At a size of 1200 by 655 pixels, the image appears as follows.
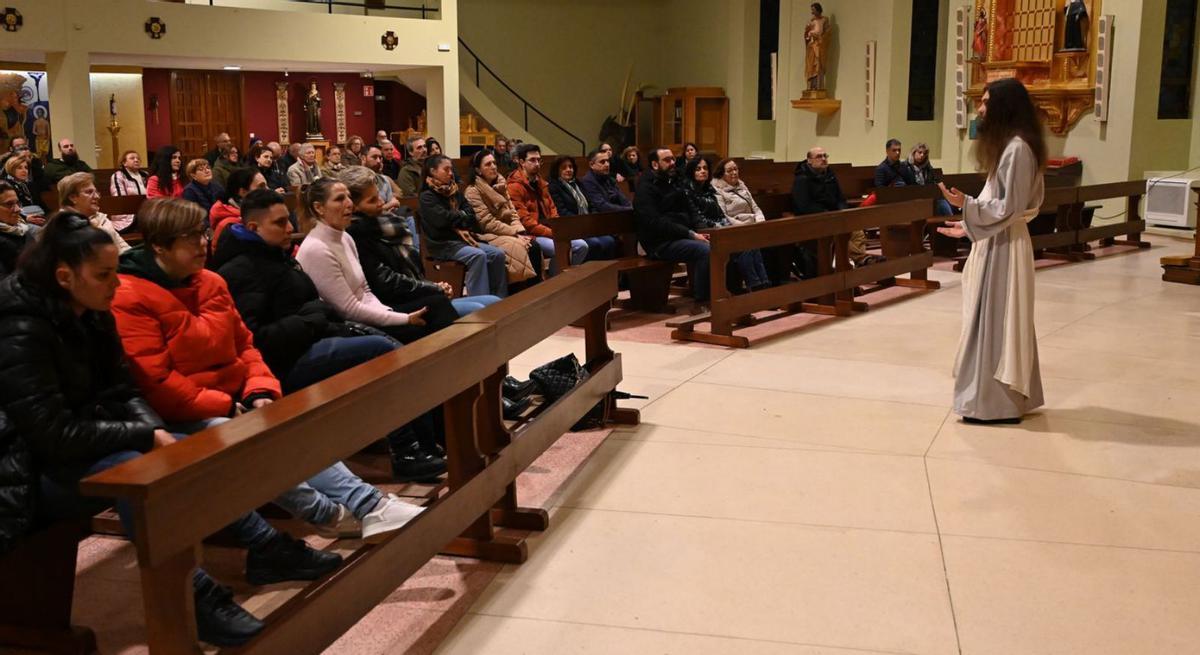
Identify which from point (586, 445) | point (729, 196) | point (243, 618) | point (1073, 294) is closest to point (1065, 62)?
point (1073, 294)

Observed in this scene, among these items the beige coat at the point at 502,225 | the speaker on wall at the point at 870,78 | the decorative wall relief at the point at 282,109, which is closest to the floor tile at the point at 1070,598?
the beige coat at the point at 502,225

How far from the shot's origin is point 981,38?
1609 cm

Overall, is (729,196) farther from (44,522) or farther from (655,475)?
(44,522)

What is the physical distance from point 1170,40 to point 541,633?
46.8 feet

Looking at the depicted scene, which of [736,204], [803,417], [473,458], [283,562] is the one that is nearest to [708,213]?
[736,204]

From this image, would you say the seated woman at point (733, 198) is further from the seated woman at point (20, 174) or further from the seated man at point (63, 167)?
the seated man at point (63, 167)

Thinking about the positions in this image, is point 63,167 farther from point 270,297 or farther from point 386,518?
point 386,518

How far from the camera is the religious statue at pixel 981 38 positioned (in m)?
16.0

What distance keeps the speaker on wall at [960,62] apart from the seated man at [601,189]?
860 centimetres

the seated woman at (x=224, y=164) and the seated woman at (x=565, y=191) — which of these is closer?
the seated woman at (x=565, y=191)

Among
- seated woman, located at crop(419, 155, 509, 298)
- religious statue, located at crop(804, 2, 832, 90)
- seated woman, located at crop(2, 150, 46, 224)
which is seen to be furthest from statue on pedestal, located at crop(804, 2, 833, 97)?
seated woman, located at crop(2, 150, 46, 224)

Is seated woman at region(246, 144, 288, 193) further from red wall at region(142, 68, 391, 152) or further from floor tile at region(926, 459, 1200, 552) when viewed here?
floor tile at region(926, 459, 1200, 552)

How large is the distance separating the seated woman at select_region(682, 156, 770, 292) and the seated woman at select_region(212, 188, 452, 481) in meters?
4.42

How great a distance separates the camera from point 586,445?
17.0 ft
